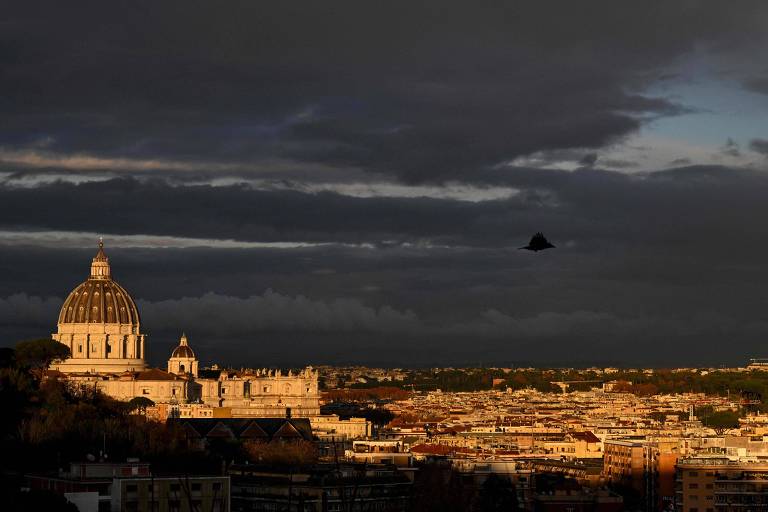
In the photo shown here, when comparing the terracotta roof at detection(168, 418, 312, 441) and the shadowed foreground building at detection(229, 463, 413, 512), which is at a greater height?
the terracotta roof at detection(168, 418, 312, 441)

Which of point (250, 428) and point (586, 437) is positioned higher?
point (250, 428)

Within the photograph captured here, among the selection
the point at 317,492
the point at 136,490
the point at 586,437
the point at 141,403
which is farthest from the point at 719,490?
the point at 141,403

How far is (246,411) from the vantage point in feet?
611

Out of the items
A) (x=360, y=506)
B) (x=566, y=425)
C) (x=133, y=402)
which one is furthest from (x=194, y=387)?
(x=360, y=506)

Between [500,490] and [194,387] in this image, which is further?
[194,387]

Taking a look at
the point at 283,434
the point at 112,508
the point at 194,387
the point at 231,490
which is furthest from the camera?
the point at 194,387

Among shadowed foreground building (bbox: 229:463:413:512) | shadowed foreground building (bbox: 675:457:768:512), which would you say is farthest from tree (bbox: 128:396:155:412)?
shadowed foreground building (bbox: 229:463:413:512)

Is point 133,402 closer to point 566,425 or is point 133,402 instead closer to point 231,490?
point 566,425

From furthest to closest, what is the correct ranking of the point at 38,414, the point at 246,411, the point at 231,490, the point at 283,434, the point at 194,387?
the point at 194,387
the point at 246,411
the point at 283,434
the point at 38,414
the point at 231,490

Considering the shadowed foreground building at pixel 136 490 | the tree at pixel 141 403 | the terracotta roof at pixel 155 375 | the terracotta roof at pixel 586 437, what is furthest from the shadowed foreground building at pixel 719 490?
the terracotta roof at pixel 155 375

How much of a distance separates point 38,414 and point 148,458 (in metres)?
14.7

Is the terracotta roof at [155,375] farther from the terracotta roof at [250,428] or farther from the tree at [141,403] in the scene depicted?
the terracotta roof at [250,428]

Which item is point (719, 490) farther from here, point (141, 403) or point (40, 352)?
point (141, 403)

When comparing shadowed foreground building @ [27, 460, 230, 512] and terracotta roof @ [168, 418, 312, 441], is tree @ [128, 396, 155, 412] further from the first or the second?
shadowed foreground building @ [27, 460, 230, 512]
